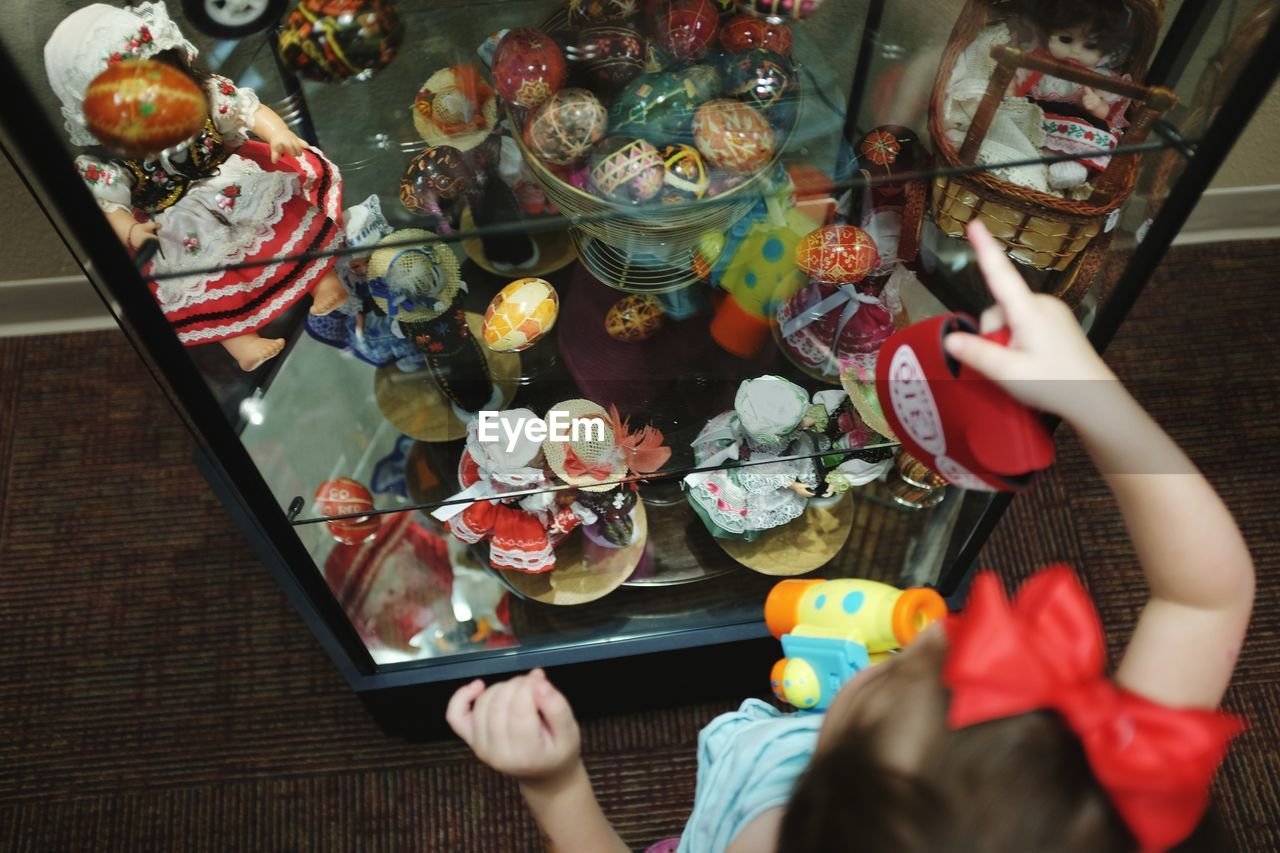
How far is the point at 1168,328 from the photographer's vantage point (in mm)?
1936

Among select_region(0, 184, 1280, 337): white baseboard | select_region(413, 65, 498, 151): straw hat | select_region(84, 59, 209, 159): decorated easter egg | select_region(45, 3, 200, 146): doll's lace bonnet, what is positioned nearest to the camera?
select_region(84, 59, 209, 159): decorated easter egg

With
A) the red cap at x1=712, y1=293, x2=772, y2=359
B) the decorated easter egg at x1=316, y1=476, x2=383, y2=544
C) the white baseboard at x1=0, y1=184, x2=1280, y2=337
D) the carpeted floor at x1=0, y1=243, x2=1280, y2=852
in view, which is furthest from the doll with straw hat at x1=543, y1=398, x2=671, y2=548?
the white baseboard at x1=0, y1=184, x2=1280, y2=337

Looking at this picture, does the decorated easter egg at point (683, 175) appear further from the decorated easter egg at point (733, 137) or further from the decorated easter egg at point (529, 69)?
the decorated easter egg at point (529, 69)

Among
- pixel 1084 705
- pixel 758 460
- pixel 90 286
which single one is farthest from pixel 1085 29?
pixel 90 286

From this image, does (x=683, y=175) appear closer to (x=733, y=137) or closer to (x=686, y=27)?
(x=733, y=137)

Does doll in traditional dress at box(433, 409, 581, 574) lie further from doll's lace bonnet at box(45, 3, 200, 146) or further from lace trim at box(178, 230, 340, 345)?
doll's lace bonnet at box(45, 3, 200, 146)

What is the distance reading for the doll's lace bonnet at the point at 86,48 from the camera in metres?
0.90

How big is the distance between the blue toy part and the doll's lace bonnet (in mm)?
765

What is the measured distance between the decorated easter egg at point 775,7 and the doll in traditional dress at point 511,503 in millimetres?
499

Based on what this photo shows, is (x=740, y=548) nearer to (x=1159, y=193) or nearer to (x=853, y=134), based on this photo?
(x=853, y=134)

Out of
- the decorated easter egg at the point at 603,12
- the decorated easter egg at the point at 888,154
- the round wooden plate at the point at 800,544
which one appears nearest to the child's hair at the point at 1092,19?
the decorated easter egg at the point at 888,154

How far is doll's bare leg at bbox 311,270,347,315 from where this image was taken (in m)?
1.04

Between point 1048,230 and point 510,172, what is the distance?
0.55 meters

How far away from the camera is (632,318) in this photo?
3.79 ft
